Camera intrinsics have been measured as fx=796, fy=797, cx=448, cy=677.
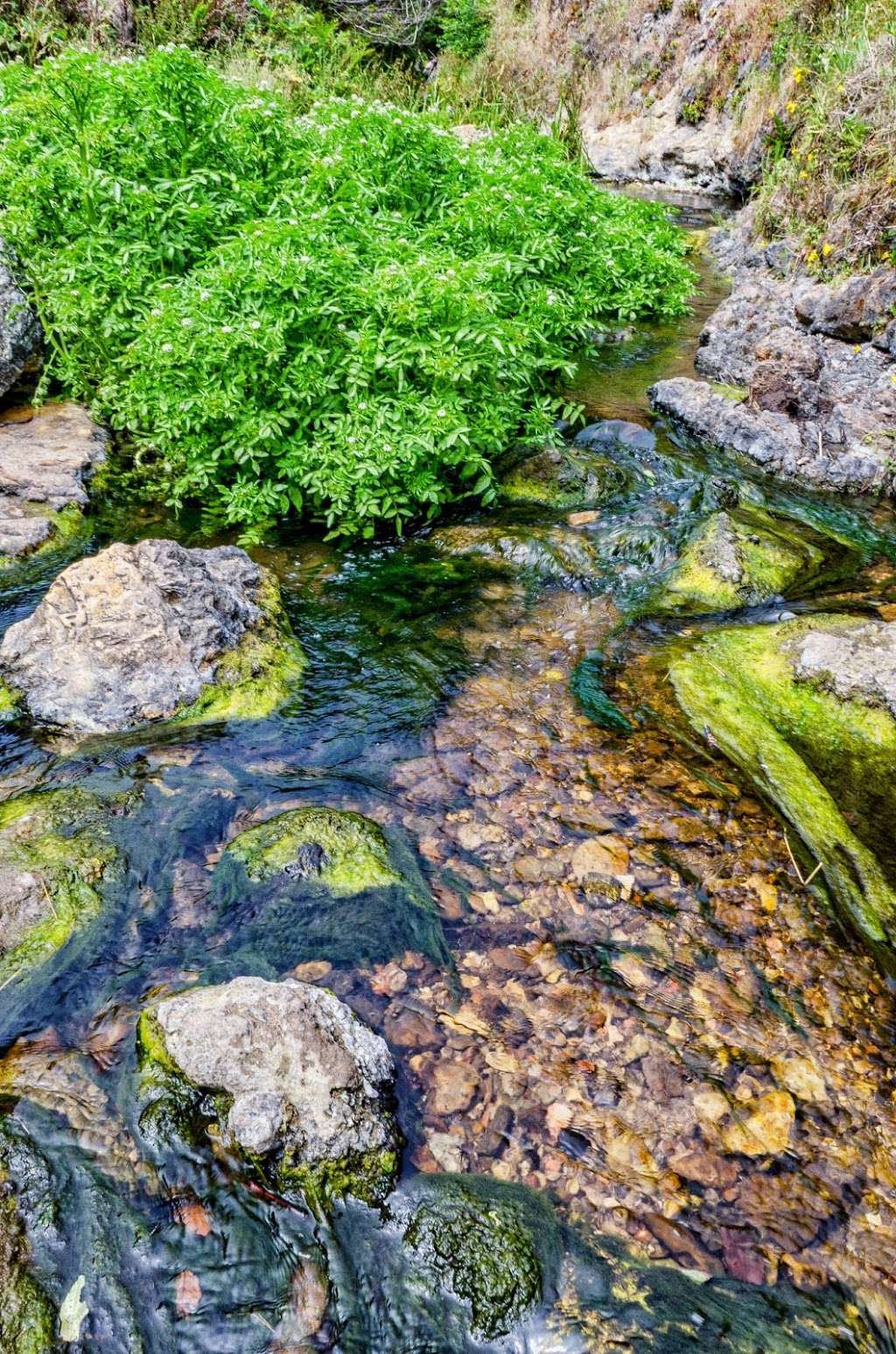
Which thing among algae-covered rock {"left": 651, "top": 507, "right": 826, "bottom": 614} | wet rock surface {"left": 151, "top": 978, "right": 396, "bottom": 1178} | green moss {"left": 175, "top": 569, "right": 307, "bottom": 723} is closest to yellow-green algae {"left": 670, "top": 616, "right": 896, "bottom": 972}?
algae-covered rock {"left": 651, "top": 507, "right": 826, "bottom": 614}

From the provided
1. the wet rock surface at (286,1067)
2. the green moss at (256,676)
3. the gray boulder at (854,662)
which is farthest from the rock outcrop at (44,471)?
the gray boulder at (854,662)

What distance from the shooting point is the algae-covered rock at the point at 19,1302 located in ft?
6.66

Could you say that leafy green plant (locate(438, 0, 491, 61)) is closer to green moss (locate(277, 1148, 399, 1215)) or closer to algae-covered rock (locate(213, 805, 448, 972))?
algae-covered rock (locate(213, 805, 448, 972))

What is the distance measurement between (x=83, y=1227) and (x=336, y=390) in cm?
461

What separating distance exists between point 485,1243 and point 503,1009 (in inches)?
30.2

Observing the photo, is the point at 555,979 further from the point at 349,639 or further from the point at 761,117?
the point at 761,117

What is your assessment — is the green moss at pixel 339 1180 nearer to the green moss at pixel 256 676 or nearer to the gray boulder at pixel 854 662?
the green moss at pixel 256 676

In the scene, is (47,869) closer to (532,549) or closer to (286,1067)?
(286,1067)

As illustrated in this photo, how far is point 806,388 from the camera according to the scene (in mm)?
7172

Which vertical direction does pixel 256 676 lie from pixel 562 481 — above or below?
below

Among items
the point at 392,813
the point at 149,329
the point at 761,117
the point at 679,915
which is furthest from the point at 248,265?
the point at 761,117

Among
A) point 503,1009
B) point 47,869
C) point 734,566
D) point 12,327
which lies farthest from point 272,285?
point 503,1009

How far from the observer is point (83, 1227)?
90.7 inches

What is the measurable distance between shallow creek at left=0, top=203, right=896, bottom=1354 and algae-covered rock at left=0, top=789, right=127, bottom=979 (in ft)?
0.31
